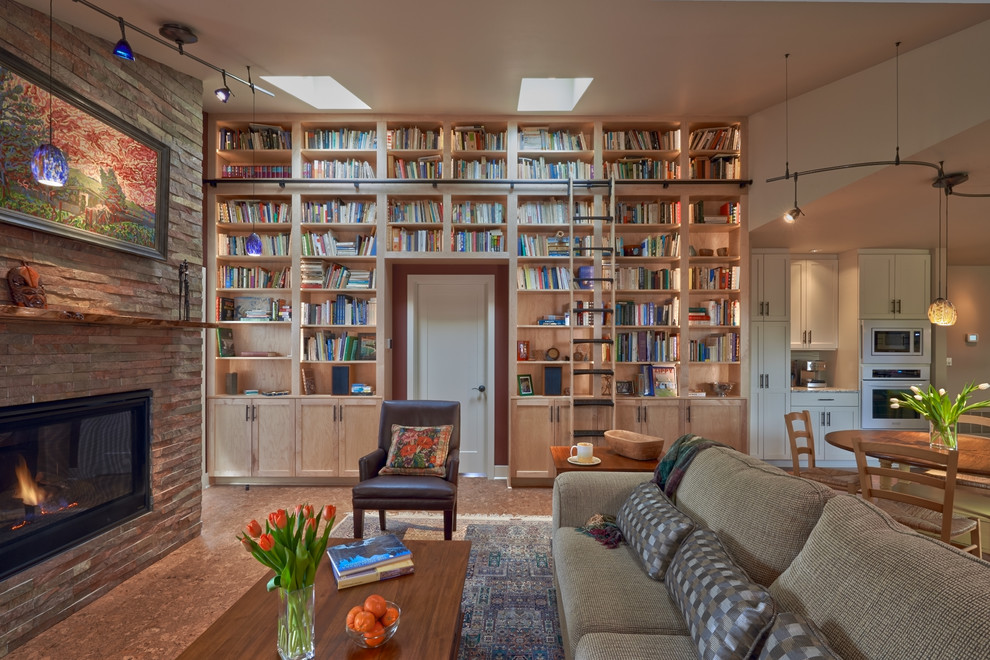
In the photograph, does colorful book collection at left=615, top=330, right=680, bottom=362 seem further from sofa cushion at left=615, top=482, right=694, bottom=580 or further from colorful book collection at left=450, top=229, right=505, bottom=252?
sofa cushion at left=615, top=482, right=694, bottom=580

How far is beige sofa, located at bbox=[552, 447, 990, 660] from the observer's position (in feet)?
3.17

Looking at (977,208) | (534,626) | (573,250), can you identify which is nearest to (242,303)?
(573,250)

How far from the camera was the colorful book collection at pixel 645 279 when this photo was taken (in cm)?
470

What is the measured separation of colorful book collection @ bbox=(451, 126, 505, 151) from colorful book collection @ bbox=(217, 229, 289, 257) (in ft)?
6.29

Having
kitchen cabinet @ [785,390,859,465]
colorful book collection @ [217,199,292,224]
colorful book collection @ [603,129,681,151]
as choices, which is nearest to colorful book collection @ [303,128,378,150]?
colorful book collection @ [217,199,292,224]

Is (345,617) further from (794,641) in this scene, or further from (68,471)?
(68,471)

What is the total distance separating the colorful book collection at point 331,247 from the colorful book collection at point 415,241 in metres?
0.20

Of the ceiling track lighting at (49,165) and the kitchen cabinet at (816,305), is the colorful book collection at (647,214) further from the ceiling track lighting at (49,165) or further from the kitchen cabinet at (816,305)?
the ceiling track lighting at (49,165)

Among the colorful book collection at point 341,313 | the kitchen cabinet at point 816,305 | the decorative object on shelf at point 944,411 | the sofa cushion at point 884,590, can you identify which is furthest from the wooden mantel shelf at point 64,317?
the kitchen cabinet at point 816,305

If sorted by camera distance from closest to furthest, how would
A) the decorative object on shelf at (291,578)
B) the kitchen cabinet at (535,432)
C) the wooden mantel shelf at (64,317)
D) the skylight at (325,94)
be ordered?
the decorative object on shelf at (291,578) → the wooden mantel shelf at (64,317) → the skylight at (325,94) → the kitchen cabinet at (535,432)

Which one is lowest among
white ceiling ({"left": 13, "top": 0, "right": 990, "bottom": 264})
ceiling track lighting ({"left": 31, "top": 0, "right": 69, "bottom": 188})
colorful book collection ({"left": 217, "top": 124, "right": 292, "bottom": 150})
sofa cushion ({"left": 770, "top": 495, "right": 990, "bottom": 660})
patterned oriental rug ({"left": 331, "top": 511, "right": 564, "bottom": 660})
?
patterned oriental rug ({"left": 331, "top": 511, "right": 564, "bottom": 660})

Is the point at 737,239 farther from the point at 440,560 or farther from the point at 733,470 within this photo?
the point at 440,560

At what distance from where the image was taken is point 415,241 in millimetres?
4645

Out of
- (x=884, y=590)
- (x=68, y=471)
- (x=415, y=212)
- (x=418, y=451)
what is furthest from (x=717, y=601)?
Answer: (x=415, y=212)
